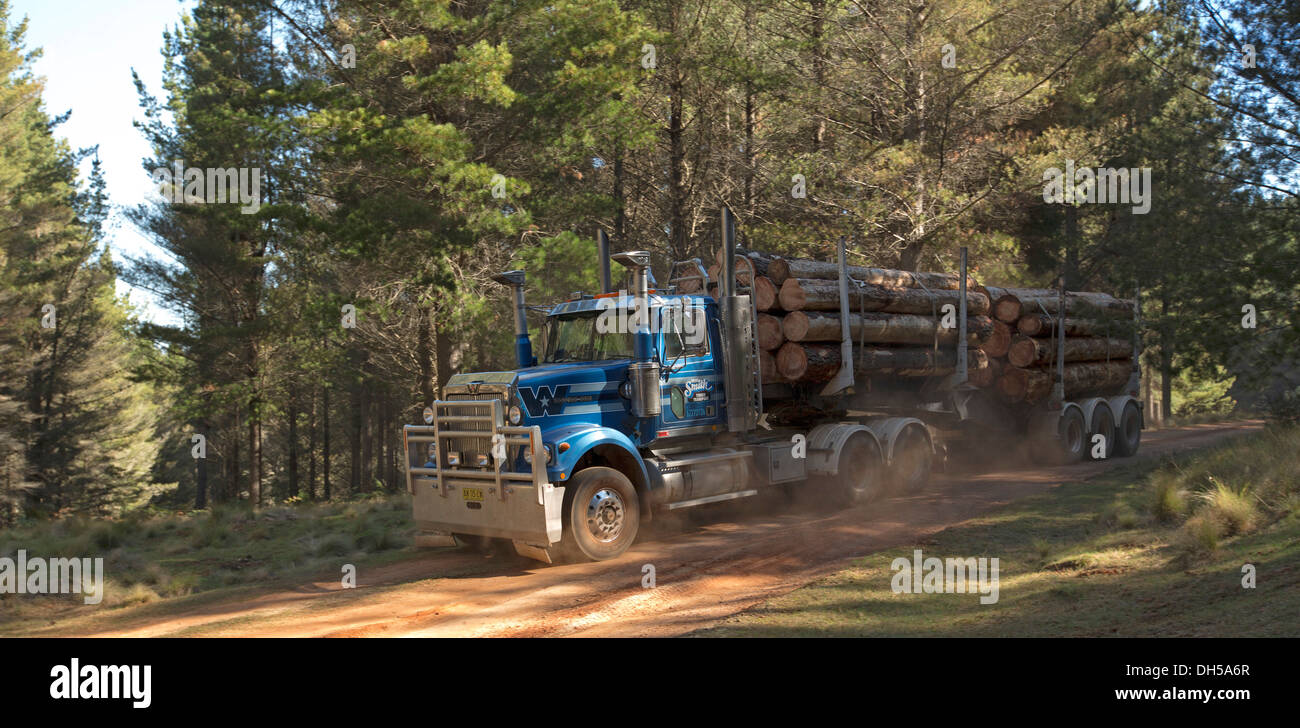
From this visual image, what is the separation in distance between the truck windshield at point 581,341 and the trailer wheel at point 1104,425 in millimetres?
11834

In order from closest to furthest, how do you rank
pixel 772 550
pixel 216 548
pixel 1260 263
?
pixel 772 550 < pixel 1260 263 < pixel 216 548

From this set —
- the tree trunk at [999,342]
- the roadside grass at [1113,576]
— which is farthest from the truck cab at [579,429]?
the tree trunk at [999,342]

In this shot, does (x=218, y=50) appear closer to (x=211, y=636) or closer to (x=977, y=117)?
(x=977, y=117)

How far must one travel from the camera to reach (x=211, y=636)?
8.02 metres

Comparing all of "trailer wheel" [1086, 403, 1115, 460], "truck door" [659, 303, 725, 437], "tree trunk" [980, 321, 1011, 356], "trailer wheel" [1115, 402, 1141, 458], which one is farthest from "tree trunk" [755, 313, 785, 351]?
"trailer wheel" [1115, 402, 1141, 458]

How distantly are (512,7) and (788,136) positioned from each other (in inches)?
362

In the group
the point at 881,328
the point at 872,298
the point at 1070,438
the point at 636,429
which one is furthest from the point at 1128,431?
the point at 636,429

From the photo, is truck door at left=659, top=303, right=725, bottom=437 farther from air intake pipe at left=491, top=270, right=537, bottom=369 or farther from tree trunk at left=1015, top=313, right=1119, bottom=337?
tree trunk at left=1015, top=313, right=1119, bottom=337

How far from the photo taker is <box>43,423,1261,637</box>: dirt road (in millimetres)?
8117

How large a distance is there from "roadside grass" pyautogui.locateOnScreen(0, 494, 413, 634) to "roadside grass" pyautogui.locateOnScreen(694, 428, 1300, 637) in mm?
6567

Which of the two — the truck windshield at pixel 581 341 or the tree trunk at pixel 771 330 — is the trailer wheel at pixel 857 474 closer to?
the tree trunk at pixel 771 330

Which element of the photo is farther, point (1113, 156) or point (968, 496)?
point (1113, 156)

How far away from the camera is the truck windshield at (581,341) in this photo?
468 inches

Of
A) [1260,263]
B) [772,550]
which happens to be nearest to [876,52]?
[1260,263]
